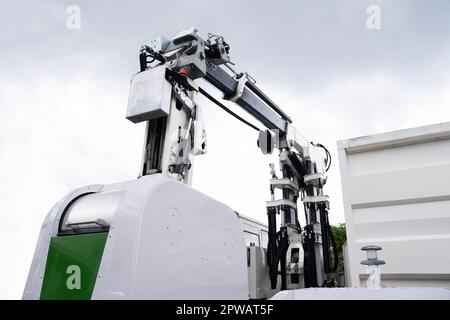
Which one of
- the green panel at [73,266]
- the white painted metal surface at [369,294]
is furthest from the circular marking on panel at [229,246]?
the green panel at [73,266]

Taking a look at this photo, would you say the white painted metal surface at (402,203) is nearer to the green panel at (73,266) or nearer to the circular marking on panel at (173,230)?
the circular marking on panel at (173,230)

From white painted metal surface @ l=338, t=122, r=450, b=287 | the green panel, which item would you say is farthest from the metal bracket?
the green panel

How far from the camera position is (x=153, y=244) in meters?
1.74

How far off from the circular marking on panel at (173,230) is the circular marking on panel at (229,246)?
461 mm

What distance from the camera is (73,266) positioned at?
6.07ft

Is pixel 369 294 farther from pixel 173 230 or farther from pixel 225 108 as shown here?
pixel 225 108

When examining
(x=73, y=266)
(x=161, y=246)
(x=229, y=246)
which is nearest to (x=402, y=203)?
(x=229, y=246)

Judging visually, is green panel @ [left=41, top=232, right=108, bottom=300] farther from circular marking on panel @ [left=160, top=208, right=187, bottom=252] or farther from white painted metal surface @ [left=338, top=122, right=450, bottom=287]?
white painted metal surface @ [left=338, top=122, right=450, bottom=287]

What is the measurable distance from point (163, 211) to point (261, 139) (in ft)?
8.48

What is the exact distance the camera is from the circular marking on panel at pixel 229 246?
233cm

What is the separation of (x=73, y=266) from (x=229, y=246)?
0.97 m
